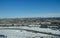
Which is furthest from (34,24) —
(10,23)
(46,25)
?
(10,23)

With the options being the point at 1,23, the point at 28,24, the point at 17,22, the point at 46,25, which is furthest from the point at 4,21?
the point at 46,25

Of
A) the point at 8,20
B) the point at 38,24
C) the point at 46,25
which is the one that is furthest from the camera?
the point at 8,20

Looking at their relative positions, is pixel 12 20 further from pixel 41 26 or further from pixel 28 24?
pixel 41 26

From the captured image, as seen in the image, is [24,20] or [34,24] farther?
[24,20]

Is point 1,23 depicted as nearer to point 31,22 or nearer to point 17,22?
point 17,22

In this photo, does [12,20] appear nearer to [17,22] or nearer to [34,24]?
[17,22]

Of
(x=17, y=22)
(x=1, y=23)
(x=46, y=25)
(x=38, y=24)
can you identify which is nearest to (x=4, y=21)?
Result: (x=1, y=23)

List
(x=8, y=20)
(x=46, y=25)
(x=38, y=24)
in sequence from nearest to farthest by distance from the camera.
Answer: (x=46, y=25), (x=38, y=24), (x=8, y=20)

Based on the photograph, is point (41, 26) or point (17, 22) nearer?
point (41, 26)
